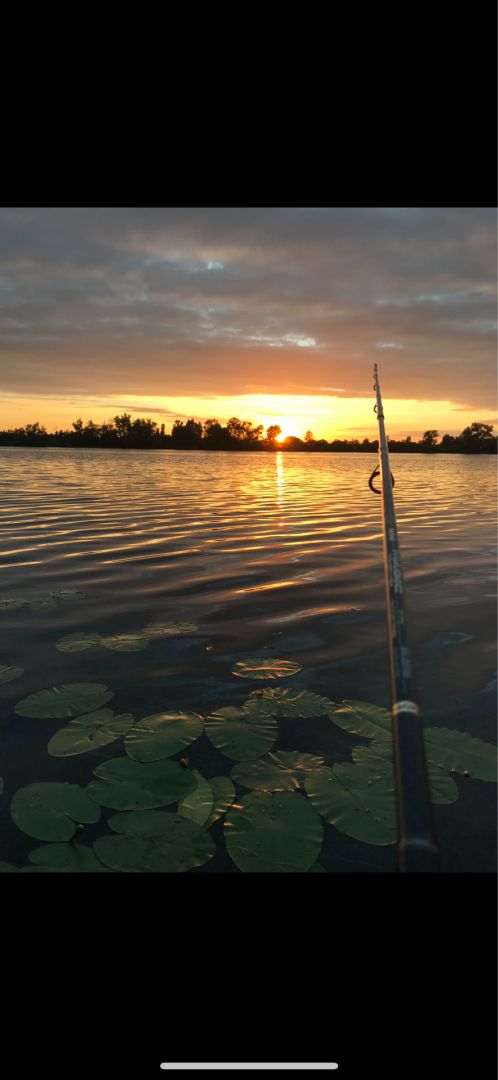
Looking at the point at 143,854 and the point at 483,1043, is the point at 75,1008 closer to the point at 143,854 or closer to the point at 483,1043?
the point at 143,854

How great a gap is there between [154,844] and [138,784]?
504 mm

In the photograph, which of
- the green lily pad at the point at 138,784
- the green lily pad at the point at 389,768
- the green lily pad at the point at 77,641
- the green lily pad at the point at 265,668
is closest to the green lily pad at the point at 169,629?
the green lily pad at the point at 77,641

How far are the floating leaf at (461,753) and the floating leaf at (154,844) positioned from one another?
166 cm

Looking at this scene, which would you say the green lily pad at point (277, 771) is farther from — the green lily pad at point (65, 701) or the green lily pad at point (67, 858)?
the green lily pad at point (65, 701)

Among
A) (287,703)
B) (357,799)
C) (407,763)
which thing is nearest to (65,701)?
(287,703)

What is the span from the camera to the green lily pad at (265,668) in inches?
180

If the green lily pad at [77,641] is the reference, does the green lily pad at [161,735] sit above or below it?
below

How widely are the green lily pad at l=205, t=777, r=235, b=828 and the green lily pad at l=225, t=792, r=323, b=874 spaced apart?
0.06m

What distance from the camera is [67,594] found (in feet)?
22.8

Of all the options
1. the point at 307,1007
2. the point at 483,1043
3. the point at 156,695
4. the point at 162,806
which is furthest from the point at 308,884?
the point at 156,695

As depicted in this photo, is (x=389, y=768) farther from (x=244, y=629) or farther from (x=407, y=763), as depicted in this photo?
(x=244, y=629)

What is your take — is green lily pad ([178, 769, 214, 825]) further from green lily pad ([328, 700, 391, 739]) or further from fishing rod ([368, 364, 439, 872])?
fishing rod ([368, 364, 439, 872])
